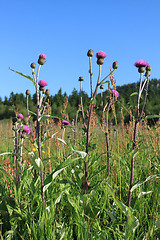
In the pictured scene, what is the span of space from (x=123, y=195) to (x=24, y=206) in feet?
2.96

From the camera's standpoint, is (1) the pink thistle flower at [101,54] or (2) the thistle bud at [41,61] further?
(1) the pink thistle flower at [101,54]

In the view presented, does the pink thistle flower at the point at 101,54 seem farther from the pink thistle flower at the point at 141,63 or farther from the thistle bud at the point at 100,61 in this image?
the pink thistle flower at the point at 141,63

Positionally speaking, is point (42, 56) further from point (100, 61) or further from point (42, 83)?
point (100, 61)

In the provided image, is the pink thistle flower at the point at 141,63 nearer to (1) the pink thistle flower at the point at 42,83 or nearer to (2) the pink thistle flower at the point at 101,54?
(2) the pink thistle flower at the point at 101,54

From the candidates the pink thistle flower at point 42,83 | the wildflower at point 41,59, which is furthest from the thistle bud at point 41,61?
the pink thistle flower at point 42,83

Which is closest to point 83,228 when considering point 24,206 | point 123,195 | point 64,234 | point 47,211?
point 64,234

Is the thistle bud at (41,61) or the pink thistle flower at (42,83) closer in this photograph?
the thistle bud at (41,61)

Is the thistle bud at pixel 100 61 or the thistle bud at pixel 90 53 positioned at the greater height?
the thistle bud at pixel 90 53

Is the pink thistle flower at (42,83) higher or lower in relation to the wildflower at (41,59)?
lower

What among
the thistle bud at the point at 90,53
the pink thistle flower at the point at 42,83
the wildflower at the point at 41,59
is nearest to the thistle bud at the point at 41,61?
the wildflower at the point at 41,59

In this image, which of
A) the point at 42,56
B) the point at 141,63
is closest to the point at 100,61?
the point at 141,63

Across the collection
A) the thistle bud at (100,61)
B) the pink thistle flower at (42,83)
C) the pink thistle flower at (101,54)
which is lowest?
the pink thistle flower at (42,83)

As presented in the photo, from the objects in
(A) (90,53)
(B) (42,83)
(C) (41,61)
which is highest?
(A) (90,53)

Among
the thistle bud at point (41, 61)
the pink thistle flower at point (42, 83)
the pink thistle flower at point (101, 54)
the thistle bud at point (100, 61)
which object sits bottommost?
the pink thistle flower at point (42, 83)
